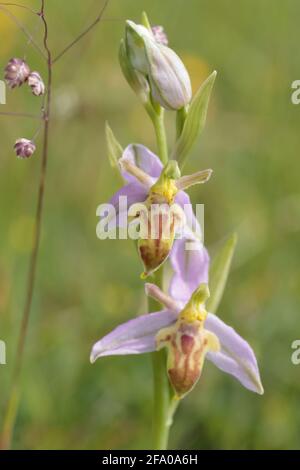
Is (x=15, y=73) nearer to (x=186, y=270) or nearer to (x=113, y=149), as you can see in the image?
(x=113, y=149)

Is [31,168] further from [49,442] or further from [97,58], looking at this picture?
[49,442]

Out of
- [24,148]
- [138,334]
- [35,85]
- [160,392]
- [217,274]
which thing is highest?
[35,85]

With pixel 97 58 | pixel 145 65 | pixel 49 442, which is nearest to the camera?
pixel 145 65

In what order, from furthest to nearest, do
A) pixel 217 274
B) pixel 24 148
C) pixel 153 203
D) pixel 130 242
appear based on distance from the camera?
pixel 130 242
pixel 217 274
pixel 153 203
pixel 24 148

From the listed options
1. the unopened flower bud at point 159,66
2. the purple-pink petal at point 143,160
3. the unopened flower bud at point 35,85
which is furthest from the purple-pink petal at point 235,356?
the unopened flower bud at point 35,85

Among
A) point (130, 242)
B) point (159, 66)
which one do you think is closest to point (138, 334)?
point (159, 66)

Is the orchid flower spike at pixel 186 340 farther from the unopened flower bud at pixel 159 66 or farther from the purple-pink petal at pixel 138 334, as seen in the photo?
the unopened flower bud at pixel 159 66
